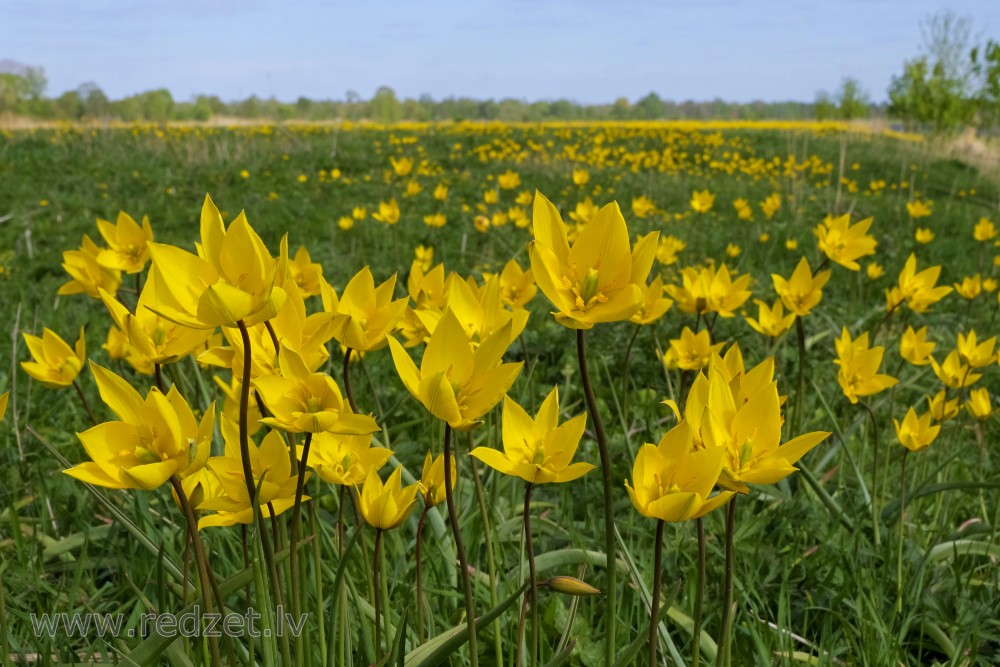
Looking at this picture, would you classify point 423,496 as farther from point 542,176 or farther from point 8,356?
point 542,176

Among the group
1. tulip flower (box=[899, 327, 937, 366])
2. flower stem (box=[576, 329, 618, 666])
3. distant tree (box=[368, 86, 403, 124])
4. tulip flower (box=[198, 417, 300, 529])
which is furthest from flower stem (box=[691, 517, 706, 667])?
distant tree (box=[368, 86, 403, 124])

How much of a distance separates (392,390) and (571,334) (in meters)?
1.05

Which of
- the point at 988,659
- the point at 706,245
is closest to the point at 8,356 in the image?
the point at 988,659

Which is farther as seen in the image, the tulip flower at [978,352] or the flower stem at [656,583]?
the tulip flower at [978,352]

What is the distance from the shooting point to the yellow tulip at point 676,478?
774mm

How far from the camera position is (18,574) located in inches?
63.1

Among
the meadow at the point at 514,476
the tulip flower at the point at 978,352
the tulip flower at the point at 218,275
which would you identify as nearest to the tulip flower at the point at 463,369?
the meadow at the point at 514,476

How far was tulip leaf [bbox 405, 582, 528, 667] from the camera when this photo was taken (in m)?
0.76

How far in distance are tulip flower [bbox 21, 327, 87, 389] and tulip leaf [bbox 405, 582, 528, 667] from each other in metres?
1.14

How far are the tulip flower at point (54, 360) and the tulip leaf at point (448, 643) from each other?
114cm

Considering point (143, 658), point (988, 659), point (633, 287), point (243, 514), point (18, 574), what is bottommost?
point (988, 659)

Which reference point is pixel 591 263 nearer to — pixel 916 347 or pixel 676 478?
pixel 676 478

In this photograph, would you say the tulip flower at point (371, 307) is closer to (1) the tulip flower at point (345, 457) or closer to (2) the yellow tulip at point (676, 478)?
(1) the tulip flower at point (345, 457)

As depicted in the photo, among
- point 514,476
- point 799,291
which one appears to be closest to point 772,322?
point 799,291
